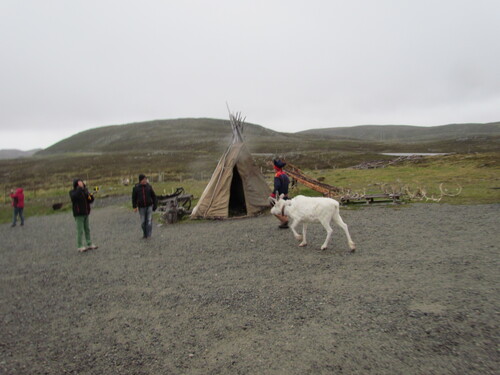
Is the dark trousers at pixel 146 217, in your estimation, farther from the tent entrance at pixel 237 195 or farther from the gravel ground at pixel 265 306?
the tent entrance at pixel 237 195

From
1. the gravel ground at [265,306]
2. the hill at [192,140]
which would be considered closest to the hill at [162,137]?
the hill at [192,140]

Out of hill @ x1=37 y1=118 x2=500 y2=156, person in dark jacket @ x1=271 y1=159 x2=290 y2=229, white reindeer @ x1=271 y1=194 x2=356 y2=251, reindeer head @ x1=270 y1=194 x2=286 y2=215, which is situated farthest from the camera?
hill @ x1=37 y1=118 x2=500 y2=156

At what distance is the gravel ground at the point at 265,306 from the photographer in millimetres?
4316

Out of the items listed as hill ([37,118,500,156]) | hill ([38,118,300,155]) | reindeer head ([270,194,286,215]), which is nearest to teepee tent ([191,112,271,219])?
reindeer head ([270,194,286,215])

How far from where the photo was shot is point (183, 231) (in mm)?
Answer: 12805

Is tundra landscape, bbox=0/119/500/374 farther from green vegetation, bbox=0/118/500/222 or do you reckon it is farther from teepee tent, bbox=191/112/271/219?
green vegetation, bbox=0/118/500/222

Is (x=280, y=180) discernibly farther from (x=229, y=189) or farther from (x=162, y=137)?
(x=162, y=137)

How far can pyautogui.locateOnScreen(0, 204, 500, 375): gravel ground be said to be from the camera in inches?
170

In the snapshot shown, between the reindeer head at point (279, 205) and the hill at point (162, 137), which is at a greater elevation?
the hill at point (162, 137)

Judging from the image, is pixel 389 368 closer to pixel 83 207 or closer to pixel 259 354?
pixel 259 354

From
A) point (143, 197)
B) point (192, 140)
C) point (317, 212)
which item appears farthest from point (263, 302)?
point (192, 140)

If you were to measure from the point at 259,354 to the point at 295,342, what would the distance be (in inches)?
22.5

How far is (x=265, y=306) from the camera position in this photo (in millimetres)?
5824

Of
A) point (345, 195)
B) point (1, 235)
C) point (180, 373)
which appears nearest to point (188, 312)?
point (180, 373)
